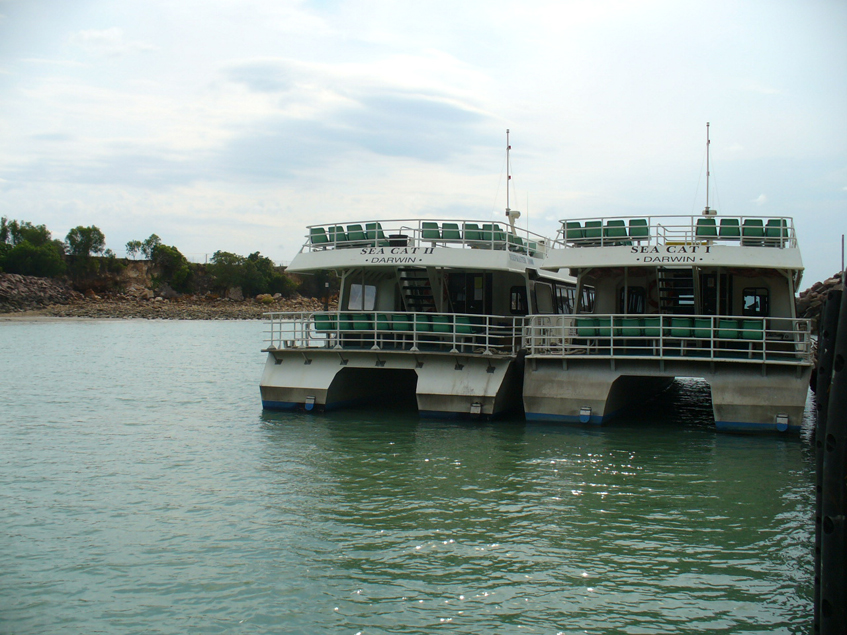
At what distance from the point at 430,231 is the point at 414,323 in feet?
10.6

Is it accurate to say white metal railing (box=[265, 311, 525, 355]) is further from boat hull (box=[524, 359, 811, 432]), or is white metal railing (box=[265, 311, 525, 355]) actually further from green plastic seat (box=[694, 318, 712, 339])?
green plastic seat (box=[694, 318, 712, 339])

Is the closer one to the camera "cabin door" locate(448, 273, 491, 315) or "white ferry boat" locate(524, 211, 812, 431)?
"white ferry boat" locate(524, 211, 812, 431)

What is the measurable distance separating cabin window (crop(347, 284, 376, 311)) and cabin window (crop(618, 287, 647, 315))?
24.8 ft

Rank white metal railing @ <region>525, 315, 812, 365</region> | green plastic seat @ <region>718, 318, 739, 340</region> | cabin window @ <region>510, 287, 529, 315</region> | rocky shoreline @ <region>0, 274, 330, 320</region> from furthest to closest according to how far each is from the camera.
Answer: rocky shoreline @ <region>0, 274, 330, 320</region>, cabin window @ <region>510, 287, 529, 315</region>, green plastic seat @ <region>718, 318, 739, 340</region>, white metal railing @ <region>525, 315, 812, 365</region>

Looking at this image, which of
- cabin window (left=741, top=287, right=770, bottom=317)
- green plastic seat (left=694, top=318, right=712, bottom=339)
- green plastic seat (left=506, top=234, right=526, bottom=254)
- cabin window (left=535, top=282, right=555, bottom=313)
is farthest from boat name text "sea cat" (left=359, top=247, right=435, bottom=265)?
cabin window (left=741, top=287, right=770, bottom=317)

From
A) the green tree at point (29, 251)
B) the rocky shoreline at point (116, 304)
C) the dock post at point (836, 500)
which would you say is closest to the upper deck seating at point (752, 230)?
the dock post at point (836, 500)

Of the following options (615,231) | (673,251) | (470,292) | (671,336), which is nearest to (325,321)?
(470,292)

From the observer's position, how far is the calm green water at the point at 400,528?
8.40 metres

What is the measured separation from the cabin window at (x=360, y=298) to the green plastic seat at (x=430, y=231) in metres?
2.91

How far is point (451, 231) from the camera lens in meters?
21.8

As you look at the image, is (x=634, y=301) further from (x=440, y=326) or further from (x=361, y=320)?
(x=361, y=320)

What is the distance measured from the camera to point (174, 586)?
902cm

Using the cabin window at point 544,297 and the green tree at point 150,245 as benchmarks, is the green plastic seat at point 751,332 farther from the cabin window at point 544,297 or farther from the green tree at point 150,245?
the green tree at point 150,245

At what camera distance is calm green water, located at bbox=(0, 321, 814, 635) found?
8.40 m
